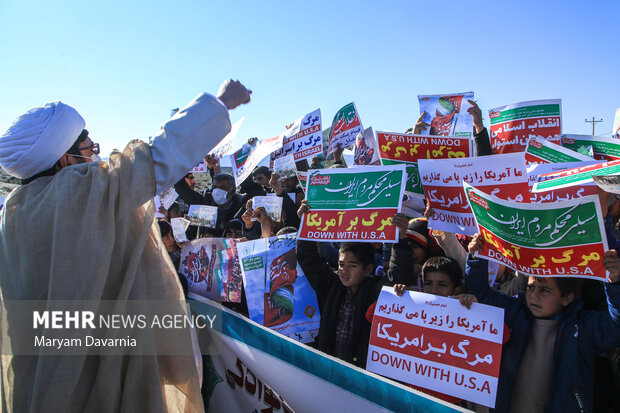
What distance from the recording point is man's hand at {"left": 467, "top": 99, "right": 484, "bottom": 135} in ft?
14.2

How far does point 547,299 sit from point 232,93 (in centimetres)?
208

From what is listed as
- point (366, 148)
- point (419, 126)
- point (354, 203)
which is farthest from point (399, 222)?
point (366, 148)

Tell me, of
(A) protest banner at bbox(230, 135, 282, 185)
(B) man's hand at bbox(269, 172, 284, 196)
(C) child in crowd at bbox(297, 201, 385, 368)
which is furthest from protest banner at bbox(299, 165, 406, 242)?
(A) protest banner at bbox(230, 135, 282, 185)

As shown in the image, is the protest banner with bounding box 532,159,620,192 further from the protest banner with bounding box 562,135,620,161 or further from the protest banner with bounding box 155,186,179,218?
the protest banner with bounding box 155,186,179,218

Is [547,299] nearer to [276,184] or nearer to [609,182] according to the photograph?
[609,182]

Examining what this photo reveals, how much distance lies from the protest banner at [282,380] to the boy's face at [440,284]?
39.6 inches

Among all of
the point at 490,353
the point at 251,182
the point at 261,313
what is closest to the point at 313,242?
the point at 261,313

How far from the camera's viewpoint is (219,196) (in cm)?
625

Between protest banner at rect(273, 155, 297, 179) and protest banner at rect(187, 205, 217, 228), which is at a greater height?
protest banner at rect(273, 155, 297, 179)

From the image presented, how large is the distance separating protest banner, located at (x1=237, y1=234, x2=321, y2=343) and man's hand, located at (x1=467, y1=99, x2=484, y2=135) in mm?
2225

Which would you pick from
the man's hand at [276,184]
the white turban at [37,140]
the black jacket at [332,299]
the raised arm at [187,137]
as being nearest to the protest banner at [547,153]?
the black jacket at [332,299]

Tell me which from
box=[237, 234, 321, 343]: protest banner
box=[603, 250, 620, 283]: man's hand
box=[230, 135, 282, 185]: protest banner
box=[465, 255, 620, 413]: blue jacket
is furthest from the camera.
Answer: box=[230, 135, 282, 185]: protest banner

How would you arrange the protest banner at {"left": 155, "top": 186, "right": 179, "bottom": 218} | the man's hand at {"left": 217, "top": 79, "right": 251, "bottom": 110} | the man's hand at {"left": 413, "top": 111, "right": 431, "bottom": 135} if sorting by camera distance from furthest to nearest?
the protest banner at {"left": 155, "top": 186, "right": 179, "bottom": 218} → the man's hand at {"left": 413, "top": 111, "right": 431, "bottom": 135} → the man's hand at {"left": 217, "top": 79, "right": 251, "bottom": 110}

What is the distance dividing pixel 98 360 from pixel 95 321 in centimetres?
17
